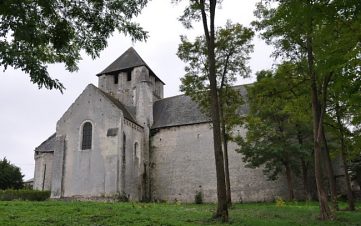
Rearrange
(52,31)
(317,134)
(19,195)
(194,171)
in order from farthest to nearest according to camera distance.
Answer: (194,171), (19,195), (317,134), (52,31)

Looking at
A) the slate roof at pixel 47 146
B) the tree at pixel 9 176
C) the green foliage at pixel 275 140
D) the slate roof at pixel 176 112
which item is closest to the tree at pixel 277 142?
the green foliage at pixel 275 140

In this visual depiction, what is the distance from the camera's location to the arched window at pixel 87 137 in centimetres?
3116

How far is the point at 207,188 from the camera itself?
31000 millimetres

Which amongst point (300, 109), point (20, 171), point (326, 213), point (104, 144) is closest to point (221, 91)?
point (300, 109)

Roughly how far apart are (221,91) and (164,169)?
1489cm

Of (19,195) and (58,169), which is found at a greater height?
(58,169)

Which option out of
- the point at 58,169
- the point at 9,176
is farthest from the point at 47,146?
the point at 58,169

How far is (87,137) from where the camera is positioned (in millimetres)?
31484

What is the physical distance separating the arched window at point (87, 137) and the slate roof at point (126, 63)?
765 cm

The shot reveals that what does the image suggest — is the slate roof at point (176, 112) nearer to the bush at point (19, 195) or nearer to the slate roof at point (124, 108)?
the slate roof at point (124, 108)

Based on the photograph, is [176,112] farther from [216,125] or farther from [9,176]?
[216,125]

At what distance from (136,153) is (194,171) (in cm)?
547

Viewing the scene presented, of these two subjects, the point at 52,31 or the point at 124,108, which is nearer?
the point at 52,31

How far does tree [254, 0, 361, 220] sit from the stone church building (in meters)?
15.3
